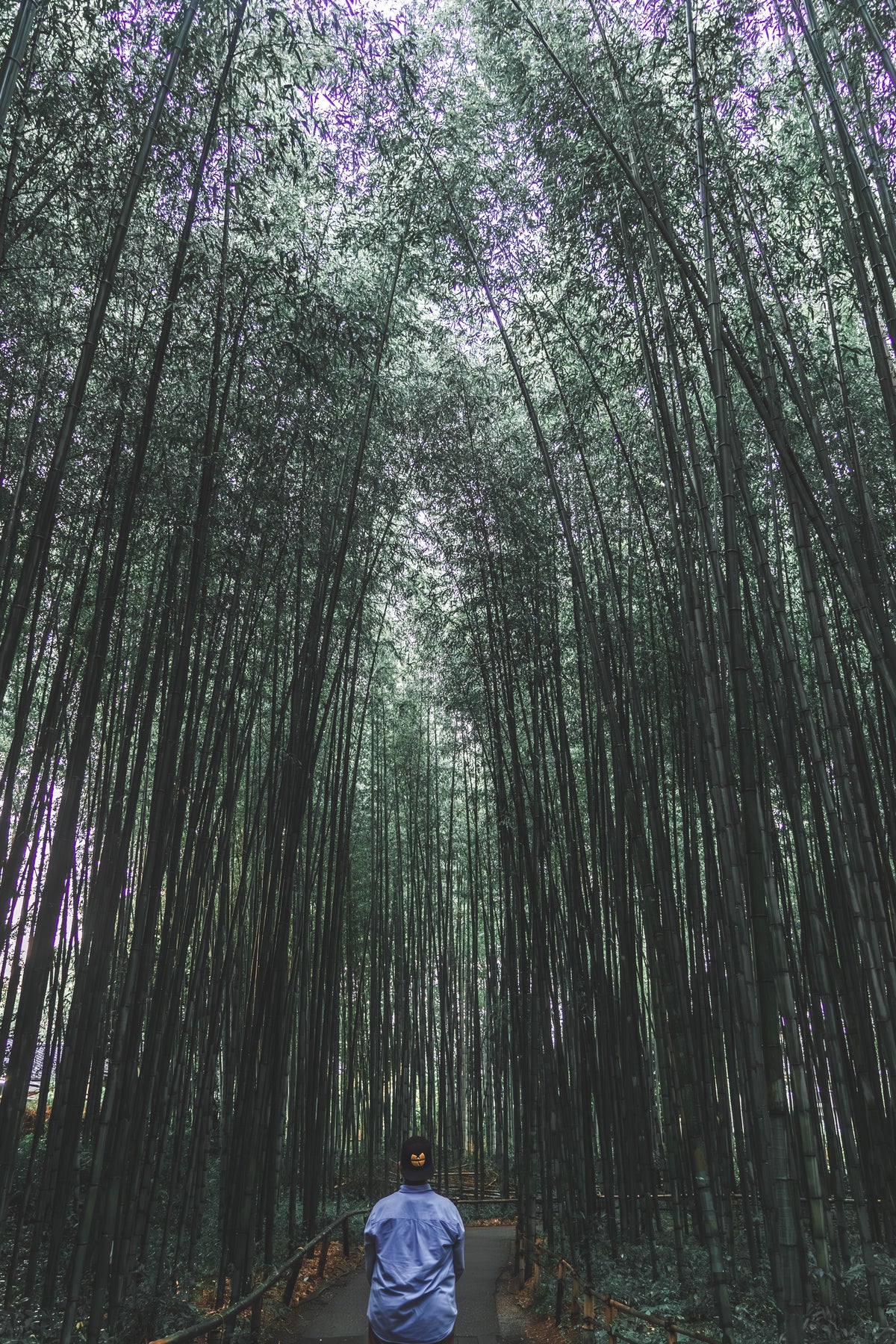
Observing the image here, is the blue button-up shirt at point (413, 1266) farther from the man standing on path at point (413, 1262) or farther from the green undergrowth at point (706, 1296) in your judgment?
the green undergrowth at point (706, 1296)

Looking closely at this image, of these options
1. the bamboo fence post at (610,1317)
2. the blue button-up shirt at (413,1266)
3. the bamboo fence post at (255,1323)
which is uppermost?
the blue button-up shirt at (413,1266)

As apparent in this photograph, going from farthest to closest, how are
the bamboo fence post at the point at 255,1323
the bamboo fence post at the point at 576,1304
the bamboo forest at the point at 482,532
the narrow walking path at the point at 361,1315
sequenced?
the narrow walking path at the point at 361,1315, the bamboo fence post at the point at 576,1304, the bamboo fence post at the point at 255,1323, the bamboo forest at the point at 482,532

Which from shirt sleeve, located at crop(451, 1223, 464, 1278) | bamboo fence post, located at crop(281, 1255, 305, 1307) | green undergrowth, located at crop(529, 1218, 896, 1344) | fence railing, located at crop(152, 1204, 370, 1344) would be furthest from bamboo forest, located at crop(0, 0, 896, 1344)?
shirt sleeve, located at crop(451, 1223, 464, 1278)

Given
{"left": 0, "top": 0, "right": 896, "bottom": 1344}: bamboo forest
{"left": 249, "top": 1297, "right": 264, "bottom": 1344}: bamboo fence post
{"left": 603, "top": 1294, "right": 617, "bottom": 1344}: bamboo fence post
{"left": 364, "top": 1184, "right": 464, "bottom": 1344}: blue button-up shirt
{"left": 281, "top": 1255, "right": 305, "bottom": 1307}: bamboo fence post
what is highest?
{"left": 0, "top": 0, "right": 896, "bottom": 1344}: bamboo forest

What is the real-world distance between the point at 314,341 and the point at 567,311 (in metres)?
1.47

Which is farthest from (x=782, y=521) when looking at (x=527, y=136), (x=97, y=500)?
(x=97, y=500)

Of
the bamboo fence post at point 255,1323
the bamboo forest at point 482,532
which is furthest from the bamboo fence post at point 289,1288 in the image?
the bamboo fence post at point 255,1323

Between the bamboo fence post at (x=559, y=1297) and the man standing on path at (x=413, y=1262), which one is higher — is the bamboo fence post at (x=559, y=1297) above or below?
below

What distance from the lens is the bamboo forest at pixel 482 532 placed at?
2.81 m

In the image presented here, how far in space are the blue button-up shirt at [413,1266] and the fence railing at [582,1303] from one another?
722 millimetres

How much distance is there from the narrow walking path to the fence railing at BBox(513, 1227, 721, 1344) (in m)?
0.27

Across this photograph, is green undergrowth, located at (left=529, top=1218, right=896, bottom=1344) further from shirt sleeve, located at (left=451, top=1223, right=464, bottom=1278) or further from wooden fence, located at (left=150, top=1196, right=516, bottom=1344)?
wooden fence, located at (left=150, top=1196, right=516, bottom=1344)

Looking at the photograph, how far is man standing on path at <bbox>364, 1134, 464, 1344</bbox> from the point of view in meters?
1.93

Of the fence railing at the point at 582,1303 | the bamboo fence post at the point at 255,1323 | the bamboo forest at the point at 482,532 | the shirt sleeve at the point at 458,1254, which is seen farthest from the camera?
the bamboo fence post at the point at 255,1323
